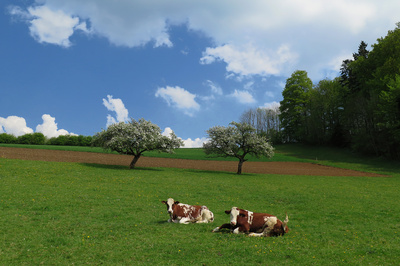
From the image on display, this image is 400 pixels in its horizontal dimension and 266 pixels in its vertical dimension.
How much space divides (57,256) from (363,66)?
307ft

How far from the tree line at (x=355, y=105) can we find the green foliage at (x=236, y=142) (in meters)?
6.05

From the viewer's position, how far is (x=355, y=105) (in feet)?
250

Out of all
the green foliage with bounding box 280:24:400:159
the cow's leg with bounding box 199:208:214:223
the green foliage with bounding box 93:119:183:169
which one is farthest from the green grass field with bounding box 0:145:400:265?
the green foliage with bounding box 280:24:400:159

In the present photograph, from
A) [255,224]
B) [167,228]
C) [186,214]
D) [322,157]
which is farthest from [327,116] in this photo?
[167,228]

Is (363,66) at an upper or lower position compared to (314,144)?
upper

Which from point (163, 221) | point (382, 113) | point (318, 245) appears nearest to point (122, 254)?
point (163, 221)

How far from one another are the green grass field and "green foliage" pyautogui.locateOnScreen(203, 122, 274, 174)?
A: 17.7m

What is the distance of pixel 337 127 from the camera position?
8838 cm

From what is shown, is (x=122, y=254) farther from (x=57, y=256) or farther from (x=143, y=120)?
(x=143, y=120)

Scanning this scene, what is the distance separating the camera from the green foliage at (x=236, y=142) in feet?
140

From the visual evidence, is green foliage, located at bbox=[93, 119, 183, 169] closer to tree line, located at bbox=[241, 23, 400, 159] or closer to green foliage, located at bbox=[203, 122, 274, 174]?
green foliage, located at bbox=[203, 122, 274, 174]

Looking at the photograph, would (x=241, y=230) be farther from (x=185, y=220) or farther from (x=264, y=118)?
(x=264, y=118)

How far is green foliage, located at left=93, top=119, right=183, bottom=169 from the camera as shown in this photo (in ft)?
129

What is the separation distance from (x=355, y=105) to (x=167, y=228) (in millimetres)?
79919
